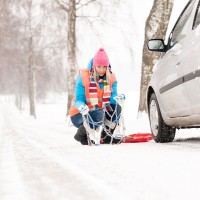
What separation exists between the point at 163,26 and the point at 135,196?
8792mm

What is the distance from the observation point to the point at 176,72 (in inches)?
197

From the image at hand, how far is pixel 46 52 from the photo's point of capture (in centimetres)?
2836

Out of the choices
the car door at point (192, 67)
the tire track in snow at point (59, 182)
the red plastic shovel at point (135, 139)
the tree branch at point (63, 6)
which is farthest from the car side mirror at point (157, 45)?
the tree branch at point (63, 6)

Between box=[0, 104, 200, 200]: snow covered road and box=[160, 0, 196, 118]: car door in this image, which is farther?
box=[160, 0, 196, 118]: car door

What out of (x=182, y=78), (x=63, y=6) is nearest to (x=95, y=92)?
(x=182, y=78)

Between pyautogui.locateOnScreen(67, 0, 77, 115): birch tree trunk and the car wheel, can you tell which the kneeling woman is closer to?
the car wheel

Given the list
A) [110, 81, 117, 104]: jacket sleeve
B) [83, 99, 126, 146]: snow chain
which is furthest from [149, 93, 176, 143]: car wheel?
[110, 81, 117, 104]: jacket sleeve

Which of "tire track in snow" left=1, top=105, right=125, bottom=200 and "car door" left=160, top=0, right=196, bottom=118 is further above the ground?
"car door" left=160, top=0, right=196, bottom=118

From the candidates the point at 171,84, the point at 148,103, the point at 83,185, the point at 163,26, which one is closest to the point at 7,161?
the point at 83,185

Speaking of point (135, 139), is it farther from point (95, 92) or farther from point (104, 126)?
point (95, 92)

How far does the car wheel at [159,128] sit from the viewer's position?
5.79m

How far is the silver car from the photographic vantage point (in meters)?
4.50

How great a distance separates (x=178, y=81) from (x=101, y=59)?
46.0 inches

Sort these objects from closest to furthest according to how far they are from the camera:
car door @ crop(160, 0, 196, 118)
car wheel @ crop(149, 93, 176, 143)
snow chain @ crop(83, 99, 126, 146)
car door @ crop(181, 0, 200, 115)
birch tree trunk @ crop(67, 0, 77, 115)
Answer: car door @ crop(181, 0, 200, 115), car door @ crop(160, 0, 196, 118), snow chain @ crop(83, 99, 126, 146), car wheel @ crop(149, 93, 176, 143), birch tree trunk @ crop(67, 0, 77, 115)
